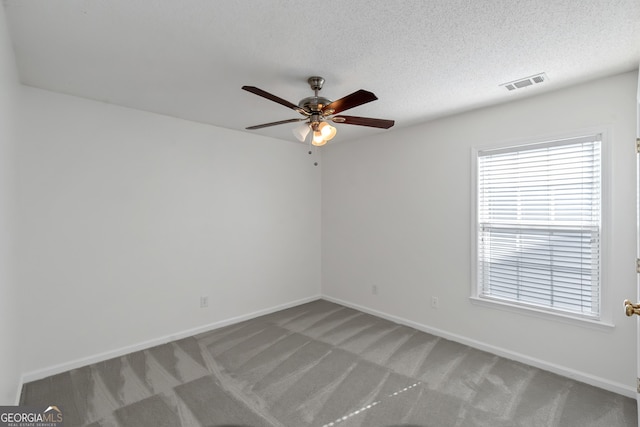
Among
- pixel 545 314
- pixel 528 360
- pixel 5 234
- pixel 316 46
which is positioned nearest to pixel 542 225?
pixel 545 314

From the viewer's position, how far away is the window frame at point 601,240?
8.13 feet

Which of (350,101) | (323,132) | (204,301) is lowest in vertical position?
(204,301)

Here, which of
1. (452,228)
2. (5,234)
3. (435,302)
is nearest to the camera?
(5,234)

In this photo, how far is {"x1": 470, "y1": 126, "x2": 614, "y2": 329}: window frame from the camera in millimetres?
2477

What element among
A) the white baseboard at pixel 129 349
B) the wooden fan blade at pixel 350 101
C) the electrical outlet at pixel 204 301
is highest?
the wooden fan blade at pixel 350 101

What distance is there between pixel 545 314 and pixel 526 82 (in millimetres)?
2052

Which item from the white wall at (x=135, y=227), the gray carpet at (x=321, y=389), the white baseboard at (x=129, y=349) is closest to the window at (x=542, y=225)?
the gray carpet at (x=321, y=389)

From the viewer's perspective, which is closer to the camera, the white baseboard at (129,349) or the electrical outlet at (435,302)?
the white baseboard at (129,349)

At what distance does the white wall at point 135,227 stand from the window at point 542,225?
269cm

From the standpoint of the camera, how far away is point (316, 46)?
198cm

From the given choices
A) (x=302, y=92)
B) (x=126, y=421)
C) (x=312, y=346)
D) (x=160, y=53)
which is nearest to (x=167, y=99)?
(x=160, y=53)

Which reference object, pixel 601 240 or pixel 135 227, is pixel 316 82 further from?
pixel 601 240

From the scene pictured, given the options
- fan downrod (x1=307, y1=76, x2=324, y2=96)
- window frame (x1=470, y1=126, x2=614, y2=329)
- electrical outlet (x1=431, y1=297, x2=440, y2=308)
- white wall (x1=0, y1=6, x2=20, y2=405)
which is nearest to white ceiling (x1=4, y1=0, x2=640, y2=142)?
fan downrod (x1=307, y1=76, x2=324, y2=96)

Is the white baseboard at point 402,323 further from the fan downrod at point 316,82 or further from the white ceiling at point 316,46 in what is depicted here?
the fan downrod at point 316,82
